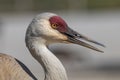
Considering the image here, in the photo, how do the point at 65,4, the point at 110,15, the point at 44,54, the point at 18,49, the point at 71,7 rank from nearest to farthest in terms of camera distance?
1. the point at 44,54
2. the point at 18,49
3. the point at 110,15
4. the point at 71,7
5. the point at 65,4

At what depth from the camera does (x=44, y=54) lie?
8.59m

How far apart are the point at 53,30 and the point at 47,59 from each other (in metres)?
0.36

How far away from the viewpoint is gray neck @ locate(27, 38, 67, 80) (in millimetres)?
8547

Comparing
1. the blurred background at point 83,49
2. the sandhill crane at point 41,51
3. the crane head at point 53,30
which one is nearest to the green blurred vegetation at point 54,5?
the blurred background at point 83,49

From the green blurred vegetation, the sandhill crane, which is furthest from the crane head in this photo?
the green blurred vegetation

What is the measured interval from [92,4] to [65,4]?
1.44m

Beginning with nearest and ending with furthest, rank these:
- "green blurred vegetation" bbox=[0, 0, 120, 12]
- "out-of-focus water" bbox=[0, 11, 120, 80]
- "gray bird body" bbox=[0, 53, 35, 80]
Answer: "gray bird body" bbox=[0, 53, 35, 80]
"out-of-focus water" bbox=[0, 11, 120, 80]
"green blurred vegetation" bbox=[0, 0, 120, 12]

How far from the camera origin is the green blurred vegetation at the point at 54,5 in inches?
1204

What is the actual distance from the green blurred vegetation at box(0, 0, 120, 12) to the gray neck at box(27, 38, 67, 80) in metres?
20.9

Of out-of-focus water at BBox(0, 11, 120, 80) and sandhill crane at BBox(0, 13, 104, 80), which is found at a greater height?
sandhill crane at BBox(0, 13, 104, 80)

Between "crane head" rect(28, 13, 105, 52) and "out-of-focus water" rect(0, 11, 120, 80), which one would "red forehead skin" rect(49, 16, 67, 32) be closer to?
"crane head" rect(28, 13, 105, 52)

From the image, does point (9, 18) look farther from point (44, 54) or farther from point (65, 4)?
point (44, 54)

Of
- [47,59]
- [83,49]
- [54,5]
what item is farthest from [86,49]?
[47,59]

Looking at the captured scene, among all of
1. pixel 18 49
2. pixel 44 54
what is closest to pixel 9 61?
pixel 44 54
